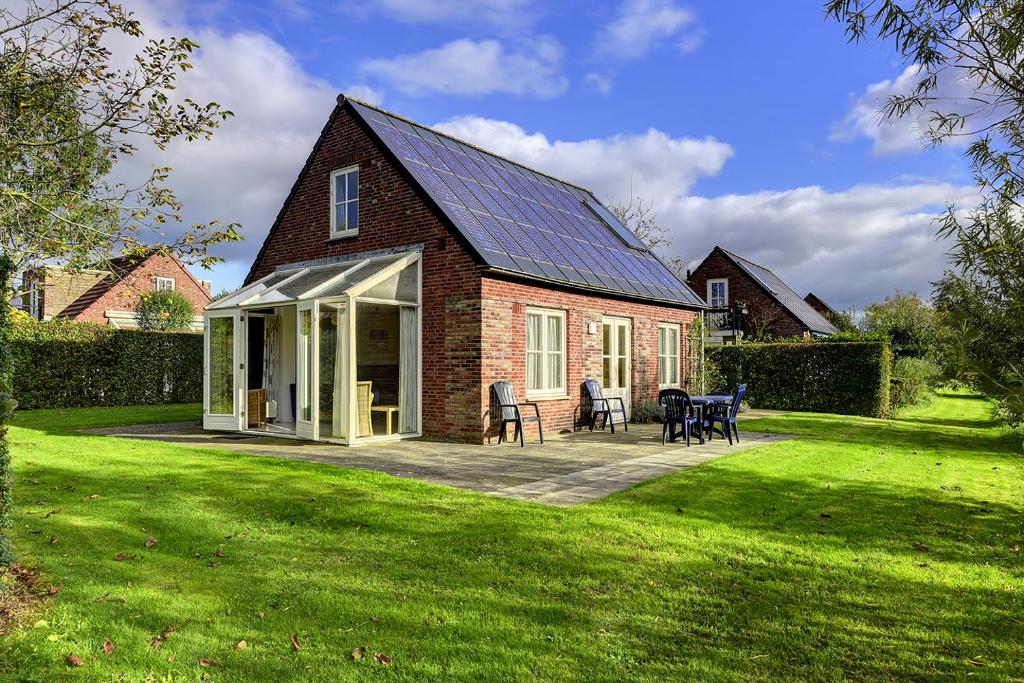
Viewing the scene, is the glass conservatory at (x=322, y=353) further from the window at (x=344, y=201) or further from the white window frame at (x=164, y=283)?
the white window frame at (x=164, y=283)

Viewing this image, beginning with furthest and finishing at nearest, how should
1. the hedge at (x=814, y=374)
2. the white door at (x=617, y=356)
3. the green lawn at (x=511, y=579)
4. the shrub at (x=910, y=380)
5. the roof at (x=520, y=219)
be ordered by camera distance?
the shrub at (x=910, y=380)
the hedge at (x=814, y=374)
the white door at (x=617, y=356)
the roof at (x=520, y=219)
the green lawn at (x=511, y=579)

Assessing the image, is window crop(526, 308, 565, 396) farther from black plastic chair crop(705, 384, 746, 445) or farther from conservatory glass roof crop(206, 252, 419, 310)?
black plastic chair crop(705, 384, 746, 445)

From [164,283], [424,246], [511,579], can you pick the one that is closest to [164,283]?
[164,283]

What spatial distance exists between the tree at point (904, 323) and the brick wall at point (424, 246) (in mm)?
22103

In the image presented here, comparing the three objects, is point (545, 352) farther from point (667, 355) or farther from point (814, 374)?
point (814, 374)

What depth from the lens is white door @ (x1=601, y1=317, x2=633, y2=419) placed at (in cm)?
1521

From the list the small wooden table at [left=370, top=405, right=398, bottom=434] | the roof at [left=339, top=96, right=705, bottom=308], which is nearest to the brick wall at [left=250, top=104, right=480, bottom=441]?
the roof at [left=339, top=96, right=705, bottom=308]

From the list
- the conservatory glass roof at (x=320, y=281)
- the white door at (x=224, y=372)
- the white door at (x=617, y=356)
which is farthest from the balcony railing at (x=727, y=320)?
the white door at (x=224, y=372)

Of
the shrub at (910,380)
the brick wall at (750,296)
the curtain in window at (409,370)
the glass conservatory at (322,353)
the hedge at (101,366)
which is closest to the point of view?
the glass conservatory at (322,353)

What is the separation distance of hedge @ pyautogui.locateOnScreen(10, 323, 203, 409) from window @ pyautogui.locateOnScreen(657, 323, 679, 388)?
1484 cm

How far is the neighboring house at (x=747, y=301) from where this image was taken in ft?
103

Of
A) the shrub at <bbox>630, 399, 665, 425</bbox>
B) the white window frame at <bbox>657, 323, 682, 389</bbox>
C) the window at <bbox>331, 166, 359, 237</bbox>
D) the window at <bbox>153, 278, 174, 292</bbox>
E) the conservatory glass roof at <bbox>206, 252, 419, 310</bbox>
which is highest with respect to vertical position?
the window at <bbox>153, 278, 174, 292</bbox>

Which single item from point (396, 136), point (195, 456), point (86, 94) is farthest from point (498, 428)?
point (86, 94)

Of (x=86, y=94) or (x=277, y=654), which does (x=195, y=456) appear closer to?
(x=86, y=94)
